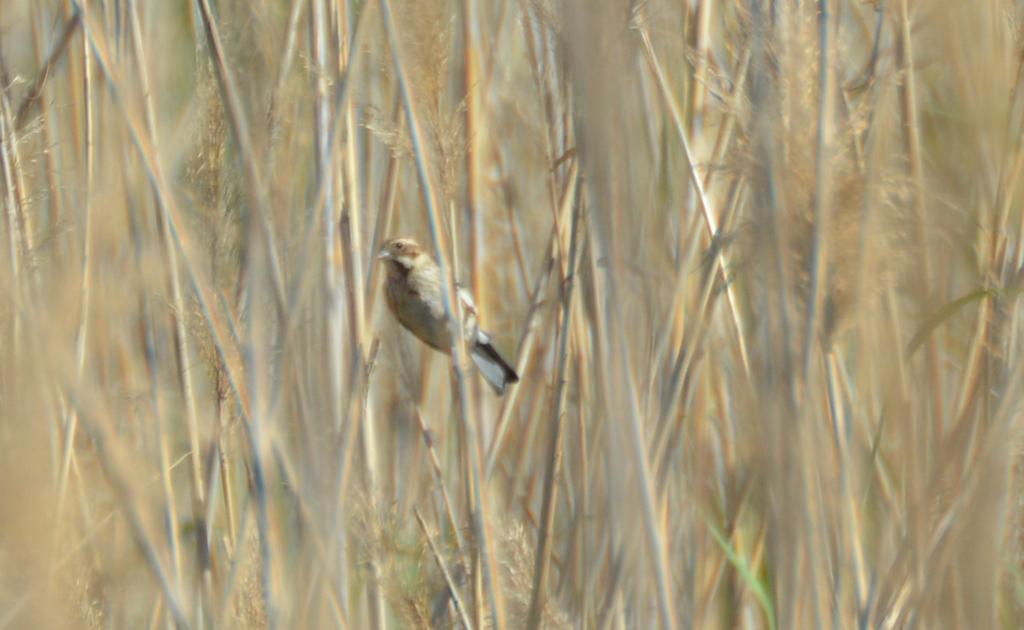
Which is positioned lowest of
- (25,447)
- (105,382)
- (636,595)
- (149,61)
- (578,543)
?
(578,543)

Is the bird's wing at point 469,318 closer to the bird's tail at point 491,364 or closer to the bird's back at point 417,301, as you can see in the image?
the bird's tail at point 491,364

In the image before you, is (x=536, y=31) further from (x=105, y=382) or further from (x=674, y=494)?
(x=105, y=382)

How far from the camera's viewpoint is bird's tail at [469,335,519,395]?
6.73ft

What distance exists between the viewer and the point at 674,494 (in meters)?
1.50

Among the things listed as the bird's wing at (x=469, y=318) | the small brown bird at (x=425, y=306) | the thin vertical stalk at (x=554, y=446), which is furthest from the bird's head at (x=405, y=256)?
the thin vertical stalk at (x=554, y=446)

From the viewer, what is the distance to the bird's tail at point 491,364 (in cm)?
205

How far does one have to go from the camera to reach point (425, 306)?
7.95 feet

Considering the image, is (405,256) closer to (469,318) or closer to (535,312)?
(469,318)

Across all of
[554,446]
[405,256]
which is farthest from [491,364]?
[554,446]

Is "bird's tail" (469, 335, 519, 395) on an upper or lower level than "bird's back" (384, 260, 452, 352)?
lower

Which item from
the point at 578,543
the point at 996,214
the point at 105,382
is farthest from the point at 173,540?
the point at 996,214

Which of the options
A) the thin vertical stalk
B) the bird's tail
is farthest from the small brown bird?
the thin vertical stalk

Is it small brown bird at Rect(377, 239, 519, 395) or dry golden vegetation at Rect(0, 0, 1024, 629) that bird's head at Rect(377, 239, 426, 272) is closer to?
small brown bird at Rect(377, 239, 519, 395)

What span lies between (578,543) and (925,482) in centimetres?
61
